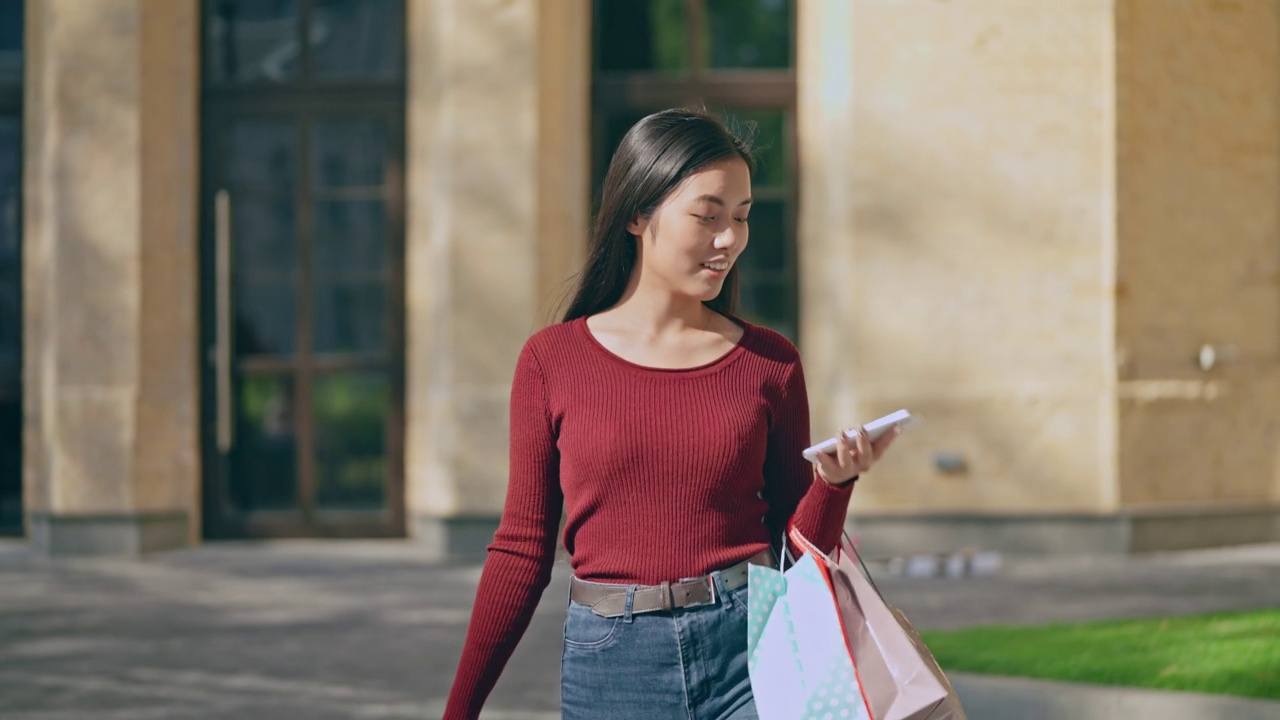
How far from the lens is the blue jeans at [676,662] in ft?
9.20

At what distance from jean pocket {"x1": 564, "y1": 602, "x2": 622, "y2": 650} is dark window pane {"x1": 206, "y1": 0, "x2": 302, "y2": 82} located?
36.4 ft

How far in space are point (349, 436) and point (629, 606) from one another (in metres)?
10.9

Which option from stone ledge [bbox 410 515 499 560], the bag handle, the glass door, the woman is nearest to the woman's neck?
the woman

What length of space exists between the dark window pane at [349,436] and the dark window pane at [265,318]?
441mm

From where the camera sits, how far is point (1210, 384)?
12.2 meters

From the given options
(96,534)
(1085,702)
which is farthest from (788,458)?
(96,534)

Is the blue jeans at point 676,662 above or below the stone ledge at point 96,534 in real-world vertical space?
above

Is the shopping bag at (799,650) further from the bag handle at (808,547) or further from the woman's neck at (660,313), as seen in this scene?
the woman's neck at (660,313)

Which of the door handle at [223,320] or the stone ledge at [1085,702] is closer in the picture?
the stone ledge at [1085,702]

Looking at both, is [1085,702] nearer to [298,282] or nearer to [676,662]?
[676,662]

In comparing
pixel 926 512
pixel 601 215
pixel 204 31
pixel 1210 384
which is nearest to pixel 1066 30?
pixel 1210 384

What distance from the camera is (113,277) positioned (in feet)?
42.4

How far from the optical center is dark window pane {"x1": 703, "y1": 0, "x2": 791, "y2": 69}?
1302cm

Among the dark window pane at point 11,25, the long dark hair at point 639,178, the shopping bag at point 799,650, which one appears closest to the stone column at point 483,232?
the dark window pane at point 11,25
